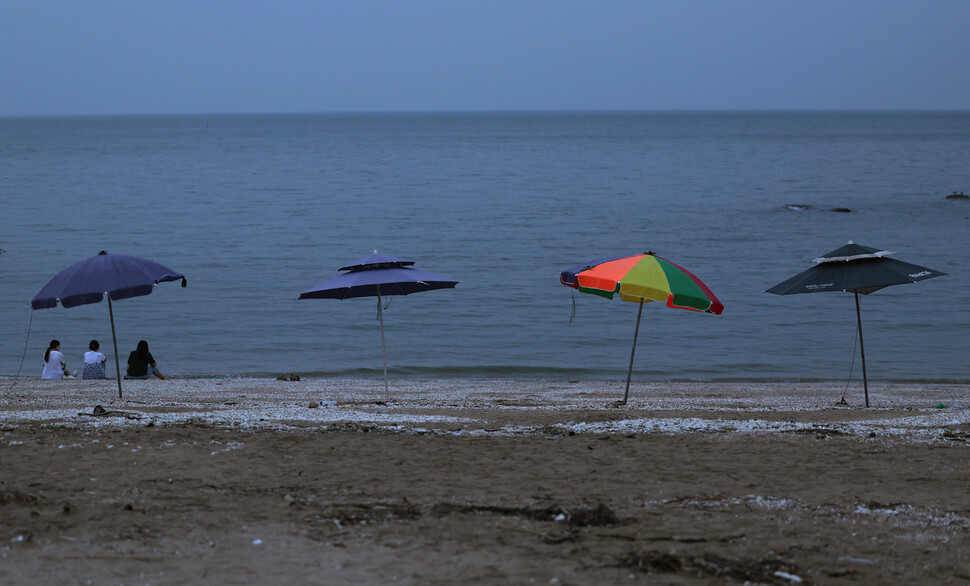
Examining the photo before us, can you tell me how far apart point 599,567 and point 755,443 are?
3.86m

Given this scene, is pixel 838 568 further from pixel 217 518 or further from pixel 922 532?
pixel 217 518

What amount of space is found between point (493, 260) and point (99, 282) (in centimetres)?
2429

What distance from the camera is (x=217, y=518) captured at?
5859 mm

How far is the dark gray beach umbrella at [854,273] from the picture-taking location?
10898 mm

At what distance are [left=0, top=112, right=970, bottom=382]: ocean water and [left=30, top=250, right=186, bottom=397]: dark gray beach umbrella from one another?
8.34 meters

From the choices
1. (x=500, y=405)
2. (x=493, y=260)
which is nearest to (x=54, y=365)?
(x=500, y=405)

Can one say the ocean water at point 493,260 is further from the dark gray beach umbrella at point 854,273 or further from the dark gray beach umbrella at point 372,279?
the dark gray beach umbrella at point 854,273

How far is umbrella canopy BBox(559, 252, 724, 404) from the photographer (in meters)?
10.5

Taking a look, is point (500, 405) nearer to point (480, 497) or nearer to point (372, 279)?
point (372, 279)

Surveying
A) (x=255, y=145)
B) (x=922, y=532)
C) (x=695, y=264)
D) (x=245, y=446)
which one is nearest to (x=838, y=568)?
(x=922, y=532)

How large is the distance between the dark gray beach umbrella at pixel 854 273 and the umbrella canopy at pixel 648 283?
112cm

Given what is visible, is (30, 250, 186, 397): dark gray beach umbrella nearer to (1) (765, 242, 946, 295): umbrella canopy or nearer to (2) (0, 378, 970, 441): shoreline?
(2) (0, 378, 970, 441): shoreline

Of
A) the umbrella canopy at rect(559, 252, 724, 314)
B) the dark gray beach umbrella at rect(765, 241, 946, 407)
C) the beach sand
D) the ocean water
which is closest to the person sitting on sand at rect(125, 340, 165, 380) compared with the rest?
the ocean water

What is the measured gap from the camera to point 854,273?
11.1 metres
